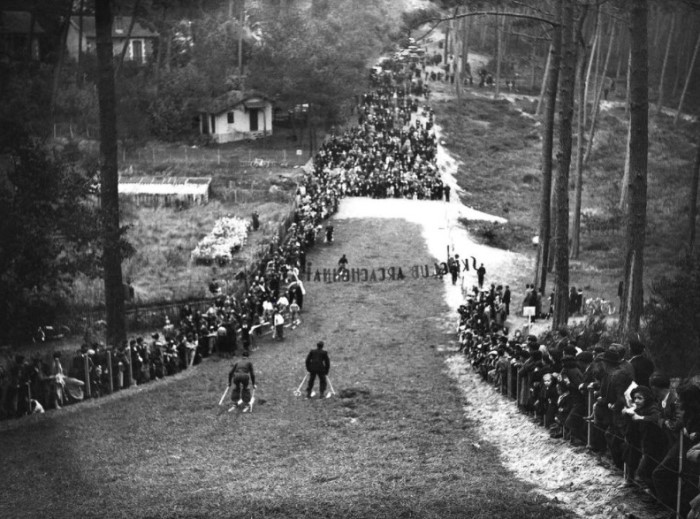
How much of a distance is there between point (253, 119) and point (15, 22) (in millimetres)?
38653

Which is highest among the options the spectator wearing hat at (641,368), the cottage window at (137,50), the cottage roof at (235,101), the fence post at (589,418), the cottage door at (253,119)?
the cottage window at (137,50)

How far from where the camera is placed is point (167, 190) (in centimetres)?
5794

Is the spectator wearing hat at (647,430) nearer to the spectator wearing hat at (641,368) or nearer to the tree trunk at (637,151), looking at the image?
the spectator wearing hat at (641,368)

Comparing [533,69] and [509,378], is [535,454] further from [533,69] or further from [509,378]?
[533,69]

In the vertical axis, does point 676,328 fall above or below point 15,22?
below

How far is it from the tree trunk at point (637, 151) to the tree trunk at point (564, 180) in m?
3.85

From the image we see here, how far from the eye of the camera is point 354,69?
72375 millimetres

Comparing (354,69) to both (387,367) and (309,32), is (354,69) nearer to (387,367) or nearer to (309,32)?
(309,32)

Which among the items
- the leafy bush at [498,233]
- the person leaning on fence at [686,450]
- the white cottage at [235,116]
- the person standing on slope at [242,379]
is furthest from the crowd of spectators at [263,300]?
the person leaning on fence at [686,450]

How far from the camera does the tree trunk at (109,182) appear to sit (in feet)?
97.8

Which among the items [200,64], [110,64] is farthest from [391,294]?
[200,64]

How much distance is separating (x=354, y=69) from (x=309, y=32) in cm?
633

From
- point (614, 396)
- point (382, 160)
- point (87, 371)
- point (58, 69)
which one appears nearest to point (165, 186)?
point (382, 160)

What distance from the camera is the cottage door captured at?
74.1 m
